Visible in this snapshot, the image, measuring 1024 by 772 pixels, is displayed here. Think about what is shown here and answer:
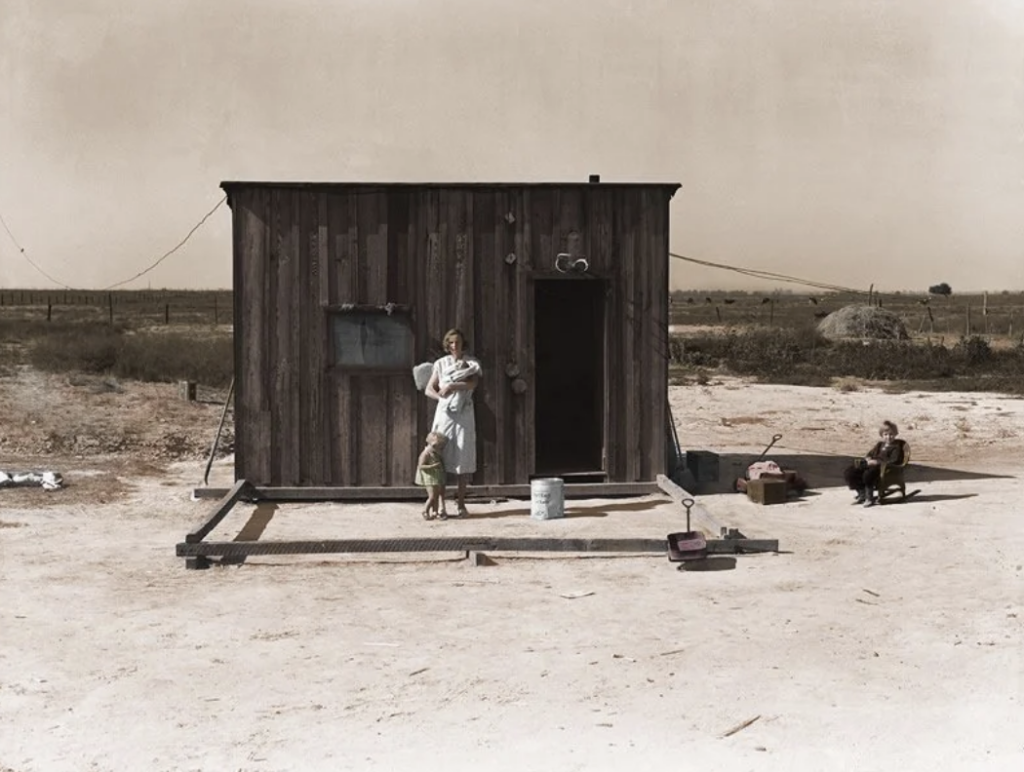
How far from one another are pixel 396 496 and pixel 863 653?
7483 mm

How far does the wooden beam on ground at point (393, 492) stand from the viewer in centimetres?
1475

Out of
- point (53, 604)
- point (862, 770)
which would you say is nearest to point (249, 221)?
point (53, 604)

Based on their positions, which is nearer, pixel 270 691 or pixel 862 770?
pixel 862 770

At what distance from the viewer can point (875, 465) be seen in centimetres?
1423

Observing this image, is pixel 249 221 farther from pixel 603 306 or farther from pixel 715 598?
pixel 715 598

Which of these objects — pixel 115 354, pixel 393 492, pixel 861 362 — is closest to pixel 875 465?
pixel 393 492

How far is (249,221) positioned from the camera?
1487cm

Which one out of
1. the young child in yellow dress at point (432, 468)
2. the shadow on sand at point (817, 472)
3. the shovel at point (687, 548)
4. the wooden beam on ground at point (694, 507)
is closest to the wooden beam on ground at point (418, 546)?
the shovel at point (687, 548)

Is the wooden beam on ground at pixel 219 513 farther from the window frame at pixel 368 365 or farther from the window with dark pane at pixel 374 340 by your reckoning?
the window with dark pane at pixel 374 340

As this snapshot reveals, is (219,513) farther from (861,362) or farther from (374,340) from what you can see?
(861,362)

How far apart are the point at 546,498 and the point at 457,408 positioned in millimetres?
1333

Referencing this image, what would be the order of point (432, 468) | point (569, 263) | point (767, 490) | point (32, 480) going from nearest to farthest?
point (432, 468), point (767, 490), point (569, 263), point (32, 480)

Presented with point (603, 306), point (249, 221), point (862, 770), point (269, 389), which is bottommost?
point (862, 770)

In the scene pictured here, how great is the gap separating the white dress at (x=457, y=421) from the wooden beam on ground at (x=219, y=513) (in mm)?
2239
